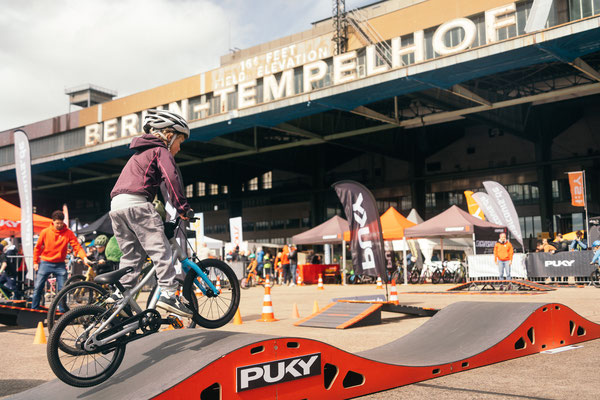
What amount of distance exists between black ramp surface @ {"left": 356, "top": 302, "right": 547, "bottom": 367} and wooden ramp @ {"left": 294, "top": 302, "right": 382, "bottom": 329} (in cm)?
237

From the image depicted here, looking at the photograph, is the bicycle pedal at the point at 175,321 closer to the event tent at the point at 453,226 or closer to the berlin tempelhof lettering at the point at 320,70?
the berlin tempelhof lettering at the point at 320,70

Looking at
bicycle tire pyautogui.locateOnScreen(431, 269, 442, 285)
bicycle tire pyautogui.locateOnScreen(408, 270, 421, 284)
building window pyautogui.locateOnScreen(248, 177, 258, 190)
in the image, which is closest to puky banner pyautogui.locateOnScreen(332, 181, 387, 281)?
bicycle tire pyautogui.locateOnScreen(431, 269, 442, 285)

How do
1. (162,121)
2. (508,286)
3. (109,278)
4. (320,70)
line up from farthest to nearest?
(320,70) → (508,286) → (162,121) → (109,278)

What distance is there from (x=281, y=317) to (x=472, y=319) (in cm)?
504

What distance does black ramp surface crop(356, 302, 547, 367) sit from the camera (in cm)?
501

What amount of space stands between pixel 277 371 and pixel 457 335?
263cm

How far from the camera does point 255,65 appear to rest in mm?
47531

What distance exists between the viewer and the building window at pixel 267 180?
4991cm

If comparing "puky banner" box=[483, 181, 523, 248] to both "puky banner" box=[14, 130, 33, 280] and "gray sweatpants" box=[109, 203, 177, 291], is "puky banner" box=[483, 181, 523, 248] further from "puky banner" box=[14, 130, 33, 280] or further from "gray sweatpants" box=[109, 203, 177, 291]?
"gray sweatpants" box=[109, 203, 177, 291]

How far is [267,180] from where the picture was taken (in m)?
50.2

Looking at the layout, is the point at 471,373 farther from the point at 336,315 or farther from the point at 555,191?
the point at 555,191

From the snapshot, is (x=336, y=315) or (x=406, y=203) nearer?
(x=336, y=315)

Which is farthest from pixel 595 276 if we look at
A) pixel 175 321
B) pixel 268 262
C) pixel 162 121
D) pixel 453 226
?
pixel 162 121

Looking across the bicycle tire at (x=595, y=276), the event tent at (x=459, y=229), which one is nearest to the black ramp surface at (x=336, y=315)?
the bicycle tire at (x=595, y=276)
